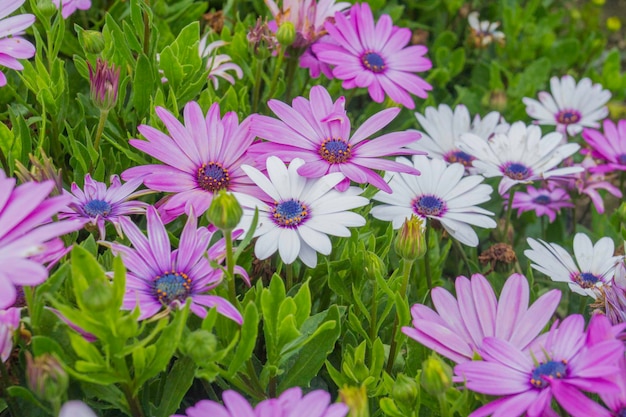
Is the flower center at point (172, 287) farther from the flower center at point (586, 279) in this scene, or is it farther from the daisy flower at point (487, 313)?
the flower center at point (586, 279)

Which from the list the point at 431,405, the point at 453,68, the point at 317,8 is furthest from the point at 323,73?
the point at 431,405

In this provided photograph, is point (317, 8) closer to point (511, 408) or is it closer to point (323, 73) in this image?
point (323, 73)

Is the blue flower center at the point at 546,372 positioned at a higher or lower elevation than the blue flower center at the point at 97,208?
lower

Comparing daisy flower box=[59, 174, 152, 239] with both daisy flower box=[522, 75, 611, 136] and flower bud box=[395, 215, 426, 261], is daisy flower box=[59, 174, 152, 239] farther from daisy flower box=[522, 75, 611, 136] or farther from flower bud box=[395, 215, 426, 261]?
daisy flower box=[522, 75, 611, 136]

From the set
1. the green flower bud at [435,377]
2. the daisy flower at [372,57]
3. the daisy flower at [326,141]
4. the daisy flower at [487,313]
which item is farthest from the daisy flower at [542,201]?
the green flower bud at [435,377]

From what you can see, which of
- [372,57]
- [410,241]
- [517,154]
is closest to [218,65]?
[372,57]
